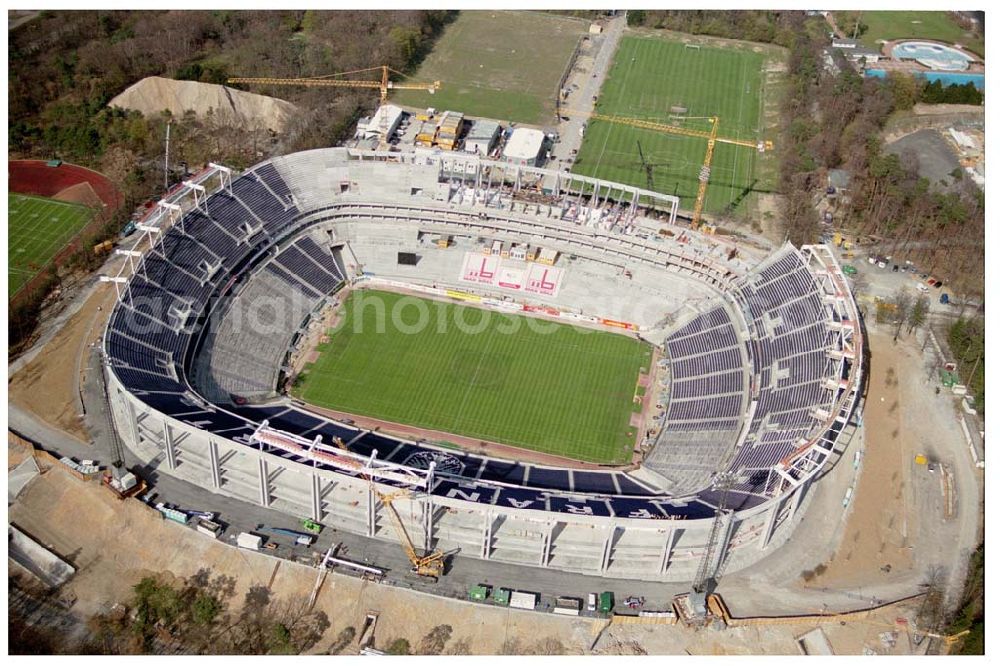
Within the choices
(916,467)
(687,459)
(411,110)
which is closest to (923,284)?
(916,467)

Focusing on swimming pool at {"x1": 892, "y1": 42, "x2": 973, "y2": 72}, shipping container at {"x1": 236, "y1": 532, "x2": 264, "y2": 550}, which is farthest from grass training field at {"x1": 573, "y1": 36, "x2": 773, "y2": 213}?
shipping container at {"x1": 236, "y1": 532, "x2": 264, "y2": 550}

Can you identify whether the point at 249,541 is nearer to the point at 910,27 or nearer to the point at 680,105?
the point at 680,105

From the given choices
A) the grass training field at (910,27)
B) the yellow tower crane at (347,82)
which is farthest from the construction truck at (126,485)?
the grass training field at (910,27)

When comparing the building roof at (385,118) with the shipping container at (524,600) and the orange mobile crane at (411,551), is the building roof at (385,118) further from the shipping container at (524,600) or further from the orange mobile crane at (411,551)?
the shipping container at (524,600)

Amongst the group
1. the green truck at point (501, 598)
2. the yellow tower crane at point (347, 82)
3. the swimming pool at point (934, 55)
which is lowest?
the green truck at point (501, 598)

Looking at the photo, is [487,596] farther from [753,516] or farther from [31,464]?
[31,464]

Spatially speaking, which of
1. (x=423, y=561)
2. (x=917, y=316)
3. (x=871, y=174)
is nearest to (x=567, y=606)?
(x=423, y=561)
